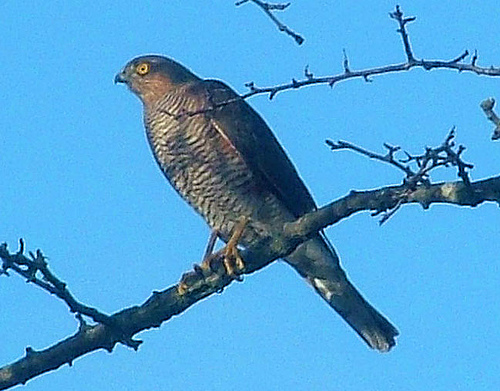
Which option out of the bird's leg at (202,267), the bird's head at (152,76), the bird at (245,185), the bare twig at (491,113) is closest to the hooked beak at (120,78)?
the bird's head at (152,76)

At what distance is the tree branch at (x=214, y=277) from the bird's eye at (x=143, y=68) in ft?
9.99

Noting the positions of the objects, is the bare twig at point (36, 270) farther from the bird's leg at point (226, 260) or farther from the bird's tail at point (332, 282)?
the bird's tail at point (332, 282)

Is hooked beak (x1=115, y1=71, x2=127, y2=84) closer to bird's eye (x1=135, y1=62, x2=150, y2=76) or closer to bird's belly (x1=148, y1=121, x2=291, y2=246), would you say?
bird's eye (x1=135, y1=62, x2=150, y2=76)

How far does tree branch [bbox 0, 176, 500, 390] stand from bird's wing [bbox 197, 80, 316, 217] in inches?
66.3

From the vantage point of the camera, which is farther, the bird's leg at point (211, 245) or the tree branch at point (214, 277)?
the bird's leg at point (211, 245)

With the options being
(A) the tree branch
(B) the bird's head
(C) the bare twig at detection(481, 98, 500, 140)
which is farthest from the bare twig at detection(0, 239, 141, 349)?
(B) the bird's head

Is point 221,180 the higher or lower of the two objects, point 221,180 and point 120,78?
the lower

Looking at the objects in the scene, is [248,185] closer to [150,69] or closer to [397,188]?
[150,69]

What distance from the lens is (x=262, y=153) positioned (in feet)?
29.2

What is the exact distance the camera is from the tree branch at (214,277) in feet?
17.7

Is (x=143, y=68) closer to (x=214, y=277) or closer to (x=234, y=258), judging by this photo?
(x=234, y=258)

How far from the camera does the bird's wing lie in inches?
348

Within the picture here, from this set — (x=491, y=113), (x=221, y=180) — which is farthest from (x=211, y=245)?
(x=491, y=113)

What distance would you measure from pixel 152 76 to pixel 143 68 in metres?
0.21
